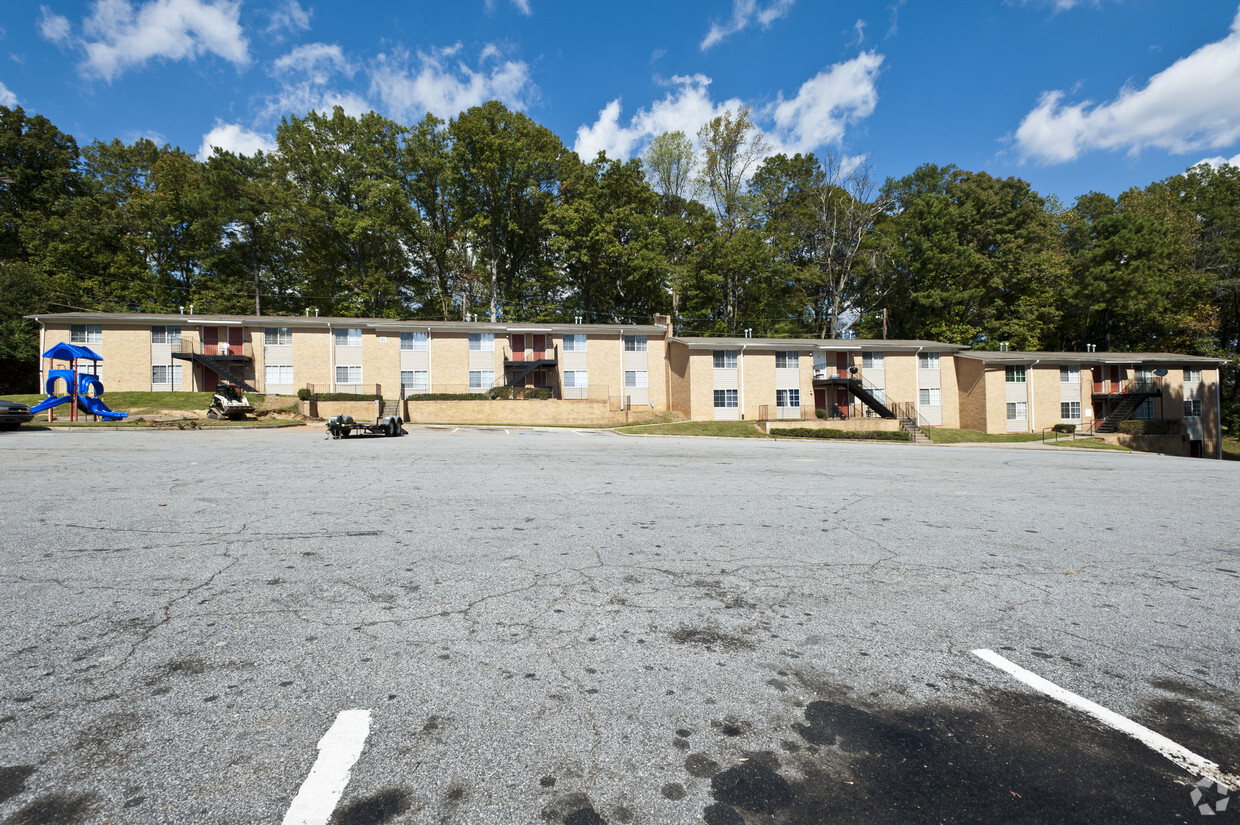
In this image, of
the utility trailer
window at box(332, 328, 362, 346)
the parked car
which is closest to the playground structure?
the parked car

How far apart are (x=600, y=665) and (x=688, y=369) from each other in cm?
3409

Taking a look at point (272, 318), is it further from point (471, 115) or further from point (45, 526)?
point (45, 526)

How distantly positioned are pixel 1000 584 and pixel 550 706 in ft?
13.4

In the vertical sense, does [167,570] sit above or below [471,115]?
below

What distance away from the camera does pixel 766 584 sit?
4.54 metres

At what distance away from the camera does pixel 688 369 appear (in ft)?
120

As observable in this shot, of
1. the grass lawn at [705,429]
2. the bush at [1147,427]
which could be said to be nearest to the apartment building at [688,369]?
the bush at [1147,427]

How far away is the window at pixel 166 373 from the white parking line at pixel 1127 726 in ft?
154

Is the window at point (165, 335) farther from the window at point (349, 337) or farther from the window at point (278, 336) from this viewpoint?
the window at point (349, 337)

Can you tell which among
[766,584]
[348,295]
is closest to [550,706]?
[766,584]

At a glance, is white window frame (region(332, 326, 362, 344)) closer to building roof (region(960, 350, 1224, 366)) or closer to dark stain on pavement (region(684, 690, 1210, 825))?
dark stain on pavement (region(684, 690, 1210, 825))

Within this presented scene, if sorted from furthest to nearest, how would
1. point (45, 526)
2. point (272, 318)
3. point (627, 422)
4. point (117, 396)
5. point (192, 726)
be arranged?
1. point (272, 318)
2. point (627, 422)
3. point (117, 396)
4. point (45, 526)
5. point (192, 726)

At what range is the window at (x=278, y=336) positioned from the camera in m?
37.2

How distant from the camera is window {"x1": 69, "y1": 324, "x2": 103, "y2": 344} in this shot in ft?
116
